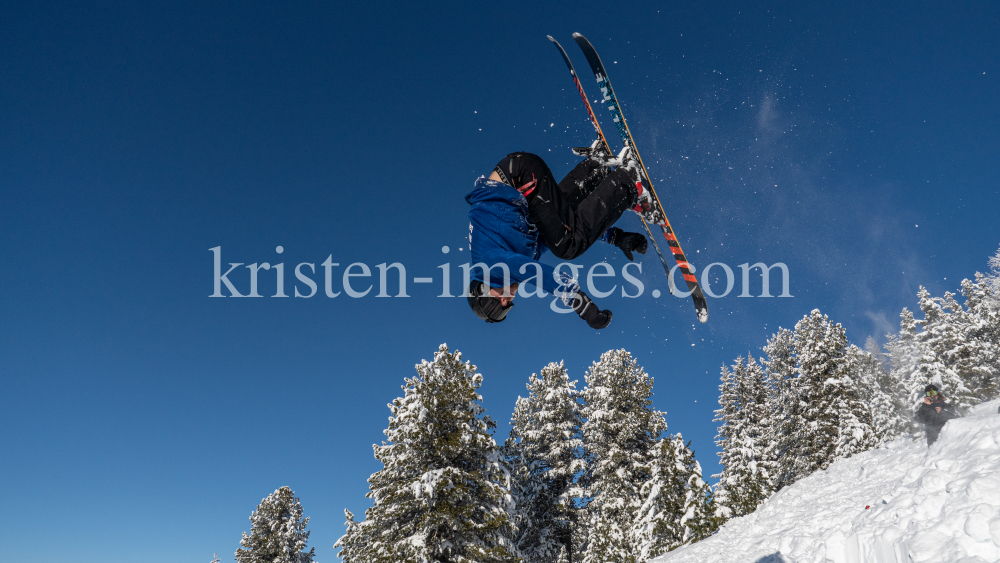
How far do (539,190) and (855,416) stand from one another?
2353cm

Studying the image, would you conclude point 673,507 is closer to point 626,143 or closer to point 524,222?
point 626,143

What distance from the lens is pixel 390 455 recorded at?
15688mm

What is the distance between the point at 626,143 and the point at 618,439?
1549 centimetres

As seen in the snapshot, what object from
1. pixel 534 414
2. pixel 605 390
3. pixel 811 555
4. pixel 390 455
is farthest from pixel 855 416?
pixel 390 455

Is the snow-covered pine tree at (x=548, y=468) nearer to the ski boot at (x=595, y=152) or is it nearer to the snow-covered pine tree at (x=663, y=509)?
the snow-covered pine tree at (x=663, y=509)

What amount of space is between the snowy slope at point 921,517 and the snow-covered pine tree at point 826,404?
38.3 ft

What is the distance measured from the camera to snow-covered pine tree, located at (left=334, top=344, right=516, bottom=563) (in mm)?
13711

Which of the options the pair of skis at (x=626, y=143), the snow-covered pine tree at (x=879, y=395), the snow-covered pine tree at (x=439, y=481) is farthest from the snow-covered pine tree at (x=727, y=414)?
the pair of skis at (x=626, y=143)

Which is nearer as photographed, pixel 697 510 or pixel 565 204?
pixel 565 204

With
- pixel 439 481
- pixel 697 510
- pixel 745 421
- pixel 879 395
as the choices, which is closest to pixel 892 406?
pixel 879 395

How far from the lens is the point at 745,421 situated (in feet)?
98.8

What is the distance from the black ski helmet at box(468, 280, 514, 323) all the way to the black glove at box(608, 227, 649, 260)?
2.07m

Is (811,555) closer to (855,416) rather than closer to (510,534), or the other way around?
(510,534)

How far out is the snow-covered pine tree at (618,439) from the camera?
60.4ft
